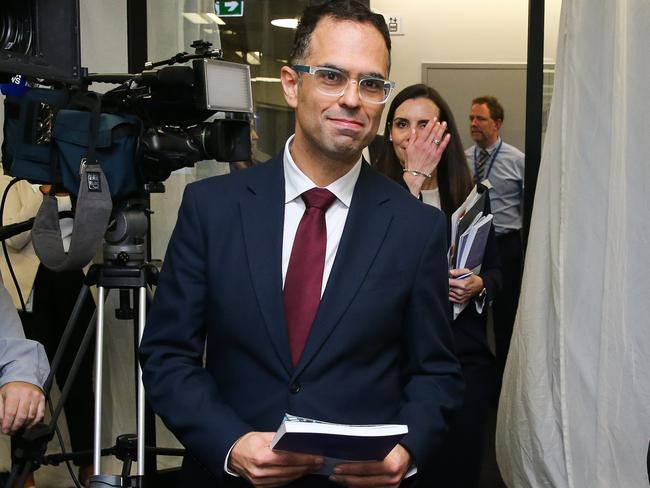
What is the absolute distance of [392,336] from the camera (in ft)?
4.97

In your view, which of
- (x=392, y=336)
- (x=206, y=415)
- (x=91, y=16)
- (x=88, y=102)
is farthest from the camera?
(x=91, y=16)

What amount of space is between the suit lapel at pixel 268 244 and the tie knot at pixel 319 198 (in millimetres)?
46

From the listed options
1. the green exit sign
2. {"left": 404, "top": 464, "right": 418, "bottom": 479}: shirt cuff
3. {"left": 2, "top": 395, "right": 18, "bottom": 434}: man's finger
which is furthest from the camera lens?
the green exit sign

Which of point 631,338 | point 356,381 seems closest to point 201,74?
point 356,381

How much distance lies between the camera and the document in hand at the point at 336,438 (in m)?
1.17

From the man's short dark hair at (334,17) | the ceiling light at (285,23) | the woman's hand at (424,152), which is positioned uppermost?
the ceiling light at (285,23)

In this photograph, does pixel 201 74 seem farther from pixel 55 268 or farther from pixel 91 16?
pixel 91 16

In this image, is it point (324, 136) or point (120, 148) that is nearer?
point (324, 136)

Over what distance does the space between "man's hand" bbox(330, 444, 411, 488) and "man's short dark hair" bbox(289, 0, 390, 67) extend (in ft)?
2.30

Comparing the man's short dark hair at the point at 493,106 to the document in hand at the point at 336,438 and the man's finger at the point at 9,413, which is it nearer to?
the man's finger at the point at 9,413

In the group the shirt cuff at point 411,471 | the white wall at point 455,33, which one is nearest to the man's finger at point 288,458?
the shirt cuff at point 411,471

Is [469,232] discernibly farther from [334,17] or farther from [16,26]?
[16,26]

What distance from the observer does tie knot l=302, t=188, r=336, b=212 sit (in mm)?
1538

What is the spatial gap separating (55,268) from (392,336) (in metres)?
1.18
